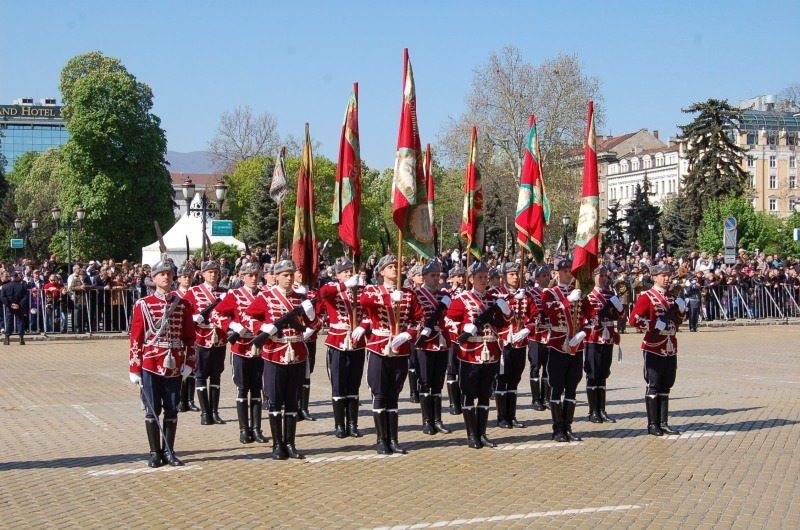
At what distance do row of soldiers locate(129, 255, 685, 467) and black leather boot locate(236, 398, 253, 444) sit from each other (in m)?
0.02

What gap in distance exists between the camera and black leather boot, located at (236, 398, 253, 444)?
1203 centimetres

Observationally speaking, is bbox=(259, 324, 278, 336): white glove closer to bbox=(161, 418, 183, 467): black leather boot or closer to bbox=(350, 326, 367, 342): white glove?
bbox=(350, 326, 367, 342): white glove

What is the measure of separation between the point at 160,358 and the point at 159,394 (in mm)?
369

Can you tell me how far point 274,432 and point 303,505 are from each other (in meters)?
2.24

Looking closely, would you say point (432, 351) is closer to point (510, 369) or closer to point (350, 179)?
point (510, 369)

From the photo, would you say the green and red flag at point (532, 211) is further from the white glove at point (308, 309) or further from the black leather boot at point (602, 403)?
the white glove at point (308, 309)

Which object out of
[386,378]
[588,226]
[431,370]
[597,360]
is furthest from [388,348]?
[588,226]

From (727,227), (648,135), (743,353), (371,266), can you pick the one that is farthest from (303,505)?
(648,135)

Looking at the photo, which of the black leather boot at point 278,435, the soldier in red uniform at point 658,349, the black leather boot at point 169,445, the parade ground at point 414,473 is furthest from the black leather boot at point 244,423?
the soldier in red uniform at point 658,349

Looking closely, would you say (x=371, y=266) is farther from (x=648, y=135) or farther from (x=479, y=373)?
(x=648, y=135)

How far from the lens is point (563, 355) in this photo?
12.3 metres

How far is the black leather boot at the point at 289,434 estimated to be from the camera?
11.0 m

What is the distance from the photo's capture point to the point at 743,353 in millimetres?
23594

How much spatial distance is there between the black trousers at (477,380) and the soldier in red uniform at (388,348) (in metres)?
0.65
